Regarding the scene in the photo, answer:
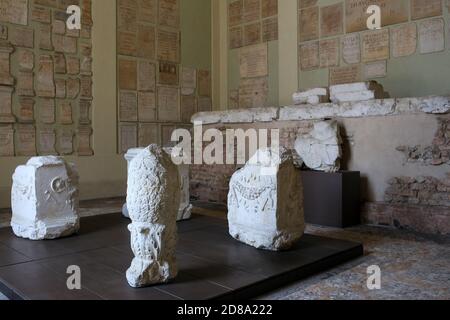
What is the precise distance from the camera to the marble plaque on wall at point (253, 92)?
893cm

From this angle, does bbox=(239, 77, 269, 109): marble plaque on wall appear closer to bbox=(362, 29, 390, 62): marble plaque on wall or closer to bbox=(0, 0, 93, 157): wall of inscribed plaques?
bbox=(362, 29, 390, 62): marble plaque on wall

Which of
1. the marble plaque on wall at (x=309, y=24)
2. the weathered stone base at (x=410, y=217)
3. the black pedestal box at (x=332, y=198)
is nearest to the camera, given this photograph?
the weathered stone base at (x=410, y=217)

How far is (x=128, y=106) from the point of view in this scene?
8.27 meters

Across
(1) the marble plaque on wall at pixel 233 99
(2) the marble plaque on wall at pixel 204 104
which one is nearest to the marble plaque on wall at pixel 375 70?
(1) the marble plaque on wall at pixel 233 99

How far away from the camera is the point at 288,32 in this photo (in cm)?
848

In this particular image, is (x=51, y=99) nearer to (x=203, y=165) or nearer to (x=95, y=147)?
(x=95, y=147)

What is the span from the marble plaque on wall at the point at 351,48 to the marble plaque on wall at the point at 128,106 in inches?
157

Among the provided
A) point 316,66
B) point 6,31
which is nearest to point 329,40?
point 316,66

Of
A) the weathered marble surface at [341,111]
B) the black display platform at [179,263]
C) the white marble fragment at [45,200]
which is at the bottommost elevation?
the black display platform at [179,263]

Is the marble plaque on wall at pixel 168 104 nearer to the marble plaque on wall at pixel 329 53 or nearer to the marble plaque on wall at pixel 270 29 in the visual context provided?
the marble plaque on wall at pixel 270 29

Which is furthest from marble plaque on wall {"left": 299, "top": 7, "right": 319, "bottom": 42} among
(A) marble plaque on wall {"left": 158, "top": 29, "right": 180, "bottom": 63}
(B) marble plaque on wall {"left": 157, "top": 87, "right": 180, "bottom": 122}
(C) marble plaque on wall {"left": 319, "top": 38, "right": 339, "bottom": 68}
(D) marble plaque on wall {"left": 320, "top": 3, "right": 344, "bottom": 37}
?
(B) marble plaque on wall {"left": 157, "top": 87, "right": 180, "bottom": 122}

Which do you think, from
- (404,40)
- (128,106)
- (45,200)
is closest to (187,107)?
(128,106)

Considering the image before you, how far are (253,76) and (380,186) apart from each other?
435 centimetres

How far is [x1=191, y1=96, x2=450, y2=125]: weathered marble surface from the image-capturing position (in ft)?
16.8
